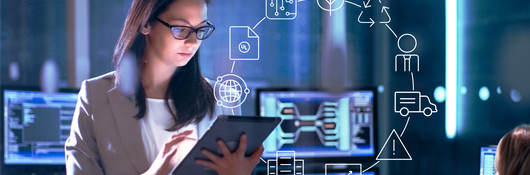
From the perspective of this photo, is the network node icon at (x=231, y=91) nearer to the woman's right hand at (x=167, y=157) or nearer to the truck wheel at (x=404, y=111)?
the woman's right hand at (x=167, y=157)

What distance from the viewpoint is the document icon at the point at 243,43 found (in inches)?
142

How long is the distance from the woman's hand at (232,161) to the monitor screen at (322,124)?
0.22 m

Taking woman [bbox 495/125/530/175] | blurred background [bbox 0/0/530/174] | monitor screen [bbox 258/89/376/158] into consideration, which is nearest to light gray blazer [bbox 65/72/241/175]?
blurred background [bbox 0/0/530/174]

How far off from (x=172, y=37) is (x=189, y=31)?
10 centimetres

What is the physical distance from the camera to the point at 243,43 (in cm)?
361

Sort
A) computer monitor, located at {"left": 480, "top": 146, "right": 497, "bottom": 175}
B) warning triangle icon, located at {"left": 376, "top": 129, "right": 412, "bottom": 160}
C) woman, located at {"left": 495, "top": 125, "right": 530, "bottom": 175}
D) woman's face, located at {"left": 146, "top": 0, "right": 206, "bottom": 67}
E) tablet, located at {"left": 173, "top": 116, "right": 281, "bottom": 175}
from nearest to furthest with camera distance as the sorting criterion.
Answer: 1. woman, located at {"left": 495, "top": 125, "right": 530, "bottom": 175}
2. tablet, located at {"left": 173, "top": 116, "right": 281, "bottom": 175}
3. woman's face, located at {"left": 146, "top": 0, "right": 206, "bottom": 67}
4. computer monitor, located at {"left": 480, "top": 146, "right": 497, "bottom": 175}
5. warning triangle icon, located at {"left": 376, "top": 129, "right": 412, "bottom": 160}

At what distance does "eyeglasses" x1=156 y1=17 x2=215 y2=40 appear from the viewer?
342 centimetres

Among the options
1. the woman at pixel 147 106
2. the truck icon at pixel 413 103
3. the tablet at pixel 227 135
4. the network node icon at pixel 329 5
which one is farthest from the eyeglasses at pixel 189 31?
the truck icon at pixel 413 103

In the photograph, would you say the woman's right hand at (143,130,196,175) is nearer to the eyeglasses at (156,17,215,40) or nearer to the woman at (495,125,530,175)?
the eyeglasses at (156,17,215,40)

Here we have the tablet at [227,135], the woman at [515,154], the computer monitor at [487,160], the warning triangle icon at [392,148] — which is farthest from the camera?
the warning triangle icon at [392,148]

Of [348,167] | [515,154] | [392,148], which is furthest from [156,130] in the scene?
[515,154]

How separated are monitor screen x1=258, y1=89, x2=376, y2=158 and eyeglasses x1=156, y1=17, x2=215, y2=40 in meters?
0.53

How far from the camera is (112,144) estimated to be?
342 cm

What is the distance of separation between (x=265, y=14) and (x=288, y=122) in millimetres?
637
